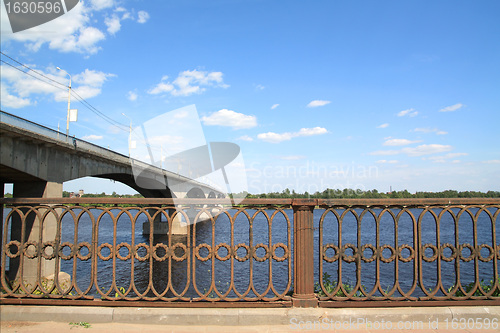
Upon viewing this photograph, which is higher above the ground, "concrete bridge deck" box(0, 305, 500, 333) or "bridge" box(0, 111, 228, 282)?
"bridge" box(0, 111, 228, 282)

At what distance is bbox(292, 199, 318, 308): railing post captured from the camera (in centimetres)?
348

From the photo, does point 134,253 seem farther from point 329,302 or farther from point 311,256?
point 329,302

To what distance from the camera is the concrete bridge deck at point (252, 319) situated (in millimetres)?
3244

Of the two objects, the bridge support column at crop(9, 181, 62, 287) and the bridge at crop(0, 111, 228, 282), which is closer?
the bridge at crop(0, 111, 228, 282)

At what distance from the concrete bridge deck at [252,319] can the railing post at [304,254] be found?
0.15 metres

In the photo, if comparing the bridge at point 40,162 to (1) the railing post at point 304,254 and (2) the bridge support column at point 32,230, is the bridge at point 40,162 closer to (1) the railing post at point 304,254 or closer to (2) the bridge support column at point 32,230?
(2) the bridge support column at point 32,230

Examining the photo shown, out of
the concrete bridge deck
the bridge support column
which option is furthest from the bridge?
the concrete bridge deck

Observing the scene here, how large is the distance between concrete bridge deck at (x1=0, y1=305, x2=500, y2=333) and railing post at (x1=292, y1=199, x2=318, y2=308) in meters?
0.15

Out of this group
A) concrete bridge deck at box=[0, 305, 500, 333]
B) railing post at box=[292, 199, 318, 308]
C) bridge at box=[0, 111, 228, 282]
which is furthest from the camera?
bridge at box=[0, 111, 228, 282]

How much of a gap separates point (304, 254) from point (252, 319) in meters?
0.82

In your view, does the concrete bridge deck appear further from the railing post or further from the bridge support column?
the bridge support column

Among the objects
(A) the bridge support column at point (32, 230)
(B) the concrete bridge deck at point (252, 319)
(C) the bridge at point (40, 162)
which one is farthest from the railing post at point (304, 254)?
(A) the bridge support column at point (32, 230)

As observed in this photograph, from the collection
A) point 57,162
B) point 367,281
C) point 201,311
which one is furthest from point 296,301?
point 57,162

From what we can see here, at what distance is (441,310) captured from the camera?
11.1 ft
